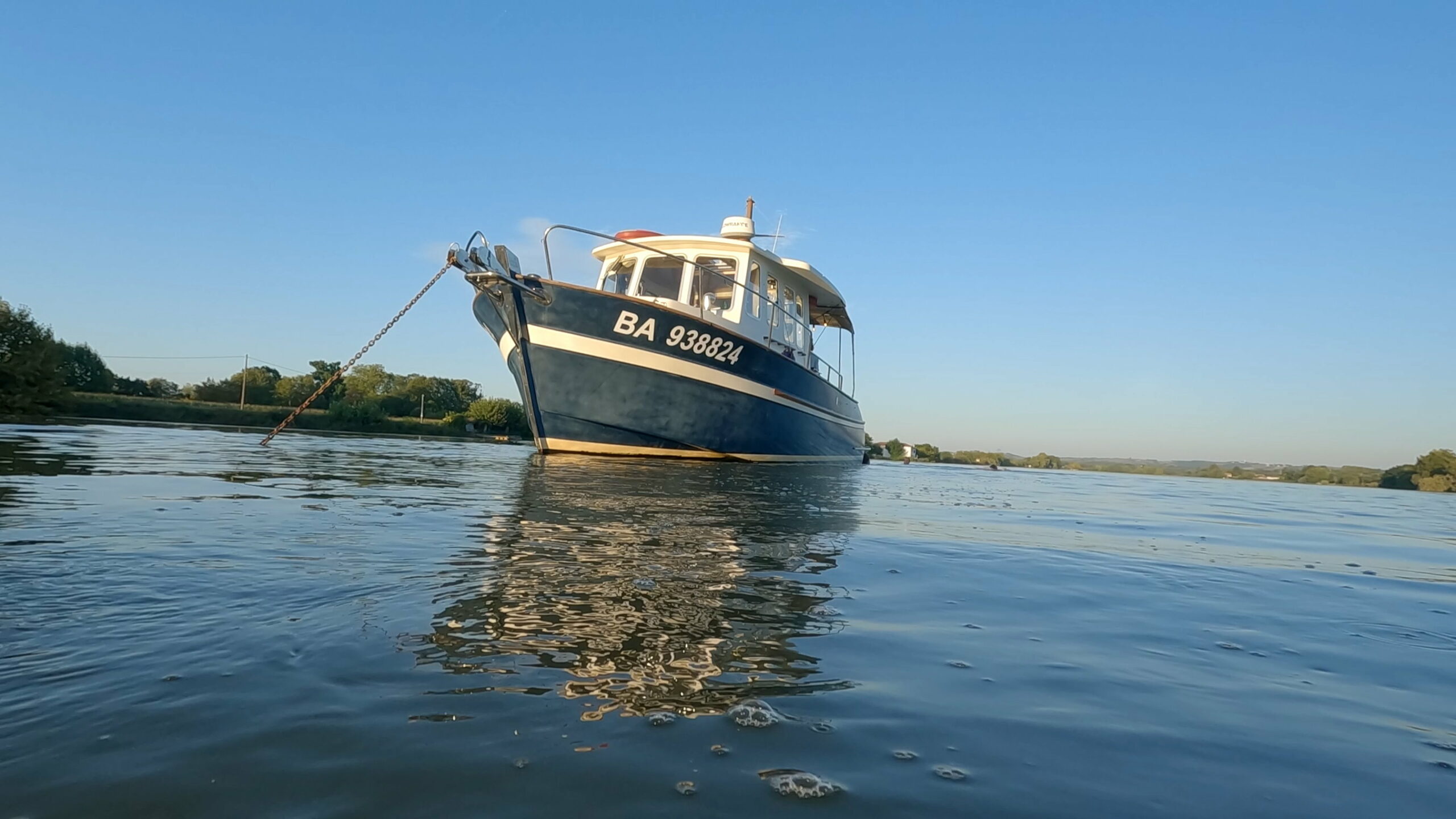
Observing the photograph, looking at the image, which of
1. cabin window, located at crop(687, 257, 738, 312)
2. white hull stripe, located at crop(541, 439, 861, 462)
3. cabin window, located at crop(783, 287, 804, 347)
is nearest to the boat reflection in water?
white hull stripe, located at crop(541, 439, 861, 462)

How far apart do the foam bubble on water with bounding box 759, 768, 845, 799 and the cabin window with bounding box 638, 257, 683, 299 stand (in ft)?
45.4

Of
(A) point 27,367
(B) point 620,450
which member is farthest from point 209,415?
(B) point 620,450

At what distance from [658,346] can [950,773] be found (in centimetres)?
1114

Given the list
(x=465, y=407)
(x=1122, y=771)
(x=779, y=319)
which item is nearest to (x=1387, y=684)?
(x=1122, y=771)

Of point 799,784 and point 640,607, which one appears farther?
point 640,607

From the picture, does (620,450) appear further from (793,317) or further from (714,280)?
(793,317)

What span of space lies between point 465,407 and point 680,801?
9176cm

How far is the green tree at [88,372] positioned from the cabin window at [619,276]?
51709 mm

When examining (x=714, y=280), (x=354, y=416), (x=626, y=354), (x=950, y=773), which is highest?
(x=714, y=280)

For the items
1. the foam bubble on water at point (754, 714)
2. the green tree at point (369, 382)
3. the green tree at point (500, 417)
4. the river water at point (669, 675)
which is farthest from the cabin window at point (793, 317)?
the green tree at point (369, 382)

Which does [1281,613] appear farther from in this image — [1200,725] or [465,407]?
[465,407]

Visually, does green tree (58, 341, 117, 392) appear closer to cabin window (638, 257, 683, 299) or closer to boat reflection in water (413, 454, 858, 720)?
cabin window (638, 257, 683, 299)

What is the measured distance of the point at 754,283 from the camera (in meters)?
14.8

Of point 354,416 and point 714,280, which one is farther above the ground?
point 714,280
